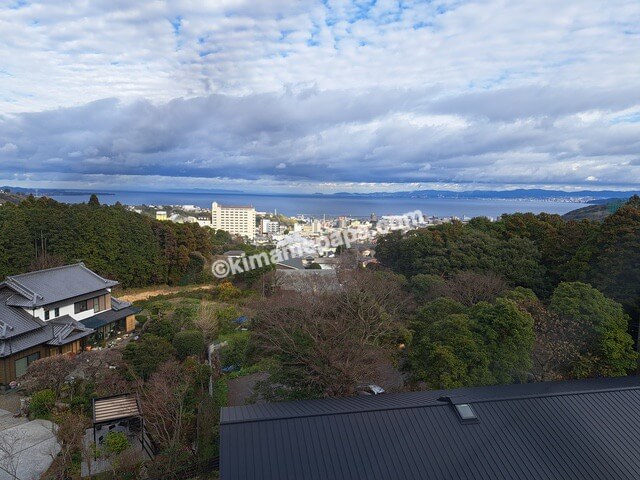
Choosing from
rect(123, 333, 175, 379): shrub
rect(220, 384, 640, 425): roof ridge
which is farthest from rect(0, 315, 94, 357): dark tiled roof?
rect(220, 384, 640, 425): roof ridge

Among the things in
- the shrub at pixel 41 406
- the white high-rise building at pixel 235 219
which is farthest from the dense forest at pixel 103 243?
the white high-rise building at pixel 235 219

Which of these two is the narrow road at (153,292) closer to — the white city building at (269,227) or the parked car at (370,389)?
the parked car at (370,389)

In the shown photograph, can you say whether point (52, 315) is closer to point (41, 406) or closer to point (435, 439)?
point (41, 406)

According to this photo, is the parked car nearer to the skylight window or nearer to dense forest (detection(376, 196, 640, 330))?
the skylight window

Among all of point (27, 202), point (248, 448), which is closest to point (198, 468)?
point (248, 448)

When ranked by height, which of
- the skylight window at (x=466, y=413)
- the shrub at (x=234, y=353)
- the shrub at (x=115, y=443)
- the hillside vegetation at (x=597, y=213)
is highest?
the hillside vegetation at (x=597, y=213)

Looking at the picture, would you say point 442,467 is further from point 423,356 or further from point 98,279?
point 98,279

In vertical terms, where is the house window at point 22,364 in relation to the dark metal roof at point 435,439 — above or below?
below
